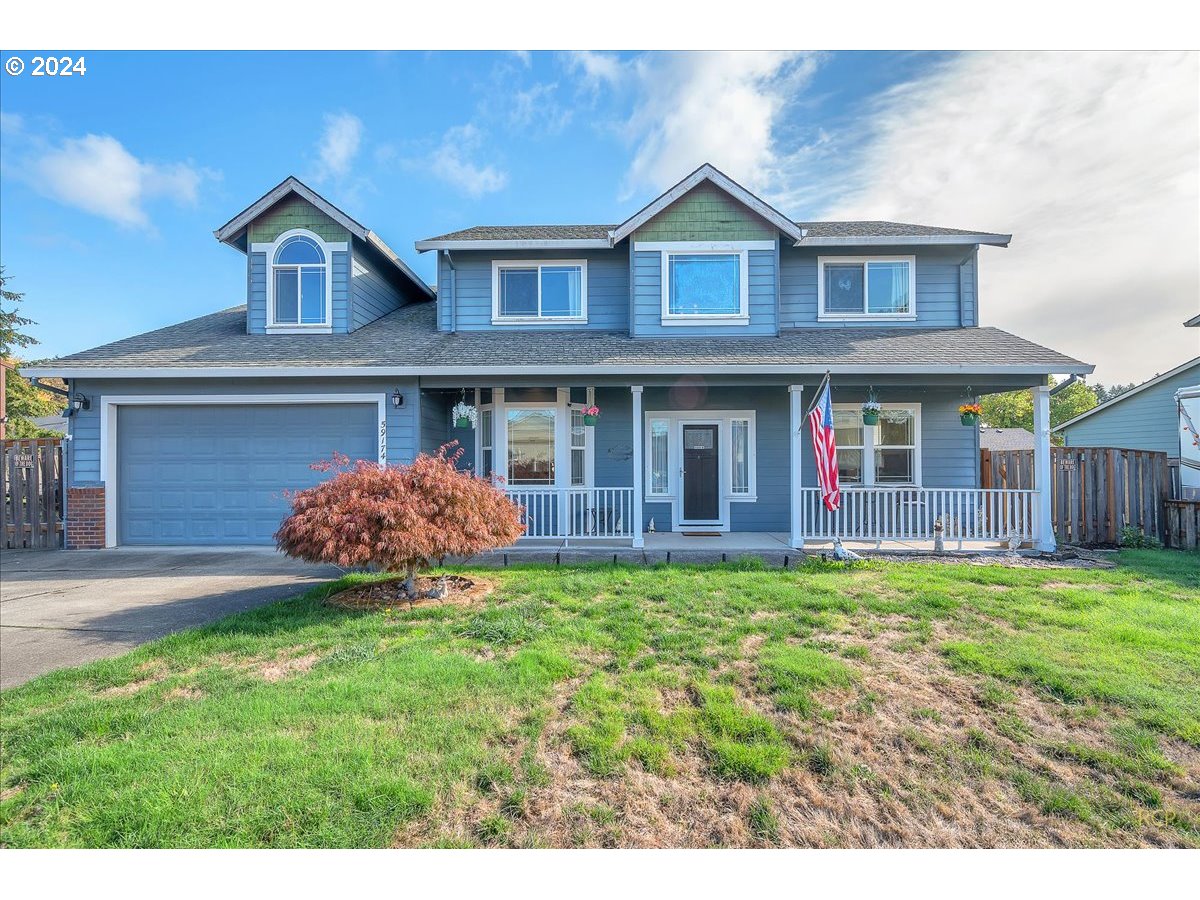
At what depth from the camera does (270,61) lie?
404cm

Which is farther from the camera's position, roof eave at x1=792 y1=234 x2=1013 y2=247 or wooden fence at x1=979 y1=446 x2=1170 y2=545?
roof eave at x1=792 y1=234 x2=1013 y2=247

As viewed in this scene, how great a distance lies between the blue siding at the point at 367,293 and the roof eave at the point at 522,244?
58.6 inches

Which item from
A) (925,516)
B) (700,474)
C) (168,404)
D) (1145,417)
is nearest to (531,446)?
(700,474)

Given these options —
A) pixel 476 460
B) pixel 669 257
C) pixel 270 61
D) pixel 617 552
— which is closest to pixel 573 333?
pixel 669 257

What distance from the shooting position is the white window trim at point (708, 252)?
9352mm

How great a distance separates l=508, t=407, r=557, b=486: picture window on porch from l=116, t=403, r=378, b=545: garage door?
2355 mm

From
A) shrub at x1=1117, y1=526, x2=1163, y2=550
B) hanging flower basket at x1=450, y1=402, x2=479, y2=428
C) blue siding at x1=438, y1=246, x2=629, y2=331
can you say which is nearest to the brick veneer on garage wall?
hanging flower basket at x1=450, y1=402, x2=479, y2=428

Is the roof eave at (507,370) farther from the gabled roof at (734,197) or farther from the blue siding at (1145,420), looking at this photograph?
the blue siding at (1145,420)

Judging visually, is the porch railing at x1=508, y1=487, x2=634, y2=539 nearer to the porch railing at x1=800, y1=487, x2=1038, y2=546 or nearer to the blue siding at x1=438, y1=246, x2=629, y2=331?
the porch railing at x1=800, y1=487, x2=1038, y2=546

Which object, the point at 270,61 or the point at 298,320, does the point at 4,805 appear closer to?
the point at 270,61

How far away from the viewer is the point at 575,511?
30.6 ft

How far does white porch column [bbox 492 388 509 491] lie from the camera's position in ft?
30.7

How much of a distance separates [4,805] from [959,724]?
5.07 metres

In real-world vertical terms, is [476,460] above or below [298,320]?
below
